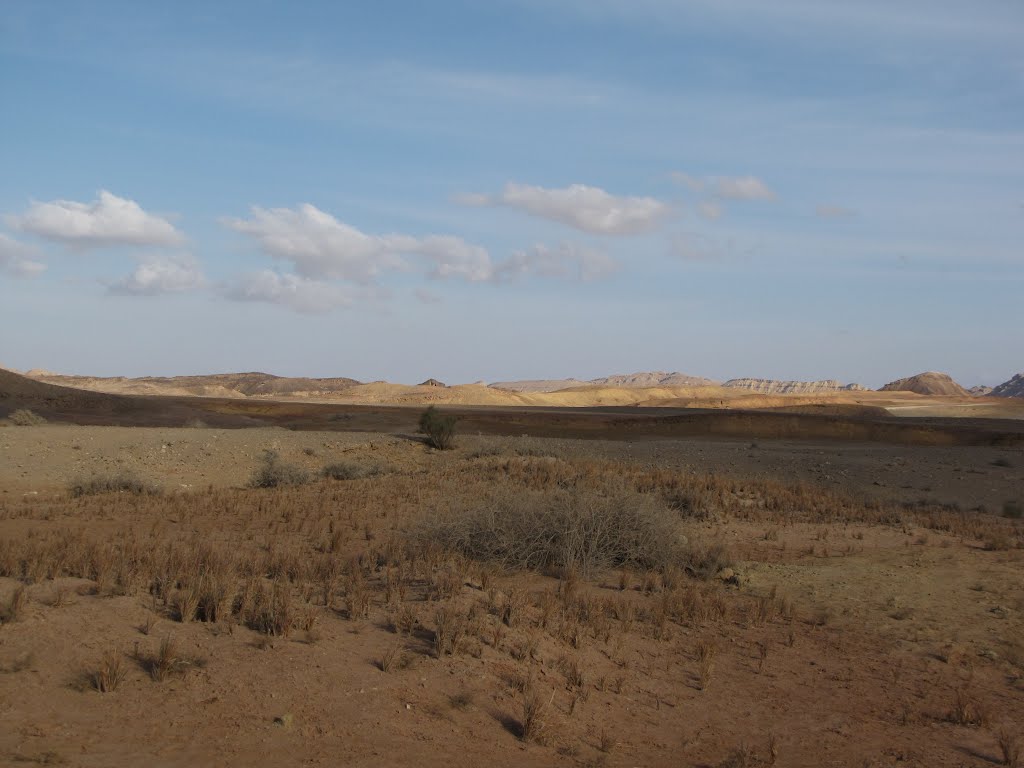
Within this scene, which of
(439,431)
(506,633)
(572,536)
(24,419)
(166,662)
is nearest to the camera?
(166,662)

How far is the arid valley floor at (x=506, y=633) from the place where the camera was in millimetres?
5664

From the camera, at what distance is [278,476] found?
66.0ft

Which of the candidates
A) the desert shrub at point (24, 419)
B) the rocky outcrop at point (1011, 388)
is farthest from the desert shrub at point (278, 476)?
the rocky outcrop at point (1011, 388)

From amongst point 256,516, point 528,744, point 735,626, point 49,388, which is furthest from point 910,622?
point 49,388

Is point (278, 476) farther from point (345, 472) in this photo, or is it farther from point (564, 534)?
point (564, 534)

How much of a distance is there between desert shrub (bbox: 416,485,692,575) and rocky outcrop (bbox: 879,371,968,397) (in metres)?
172

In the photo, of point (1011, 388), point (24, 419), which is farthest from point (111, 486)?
point (1011, 388)

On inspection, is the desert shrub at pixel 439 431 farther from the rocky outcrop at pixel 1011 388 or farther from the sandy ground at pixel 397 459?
the rocky outcrop at pixel 1011 388

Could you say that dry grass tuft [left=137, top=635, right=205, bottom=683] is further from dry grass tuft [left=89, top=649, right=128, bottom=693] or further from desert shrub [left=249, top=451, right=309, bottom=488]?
desert shrub [left=249, top=451, right=309, bottom=488]

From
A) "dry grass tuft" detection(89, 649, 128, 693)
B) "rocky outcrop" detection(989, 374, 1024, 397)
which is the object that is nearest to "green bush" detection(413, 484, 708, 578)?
"dry grass tuft" detection(89, 649, 128, 693)

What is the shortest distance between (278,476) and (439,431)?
35.9 ft

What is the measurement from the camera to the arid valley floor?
5.66 meters

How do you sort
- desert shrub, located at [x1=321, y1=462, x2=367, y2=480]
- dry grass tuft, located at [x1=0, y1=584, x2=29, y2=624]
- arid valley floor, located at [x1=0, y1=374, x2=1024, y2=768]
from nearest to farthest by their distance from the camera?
arid valley floor, located at [x1=0, y1=374, x2=1024, y2=768] → dry grass tuft, located at [x1=0, y1=584, x2=29, y2=624] → desert shrub, located at [x1=321, y1=462, x2=367, y2=480]

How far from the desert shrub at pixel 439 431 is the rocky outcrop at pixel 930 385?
156m
